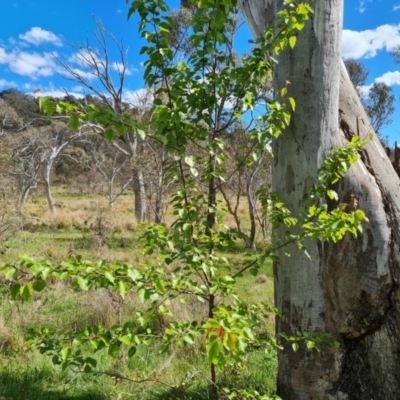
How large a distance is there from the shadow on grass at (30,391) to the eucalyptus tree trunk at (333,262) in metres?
1.56

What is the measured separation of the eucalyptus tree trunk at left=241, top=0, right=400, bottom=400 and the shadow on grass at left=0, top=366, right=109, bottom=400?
1561mm

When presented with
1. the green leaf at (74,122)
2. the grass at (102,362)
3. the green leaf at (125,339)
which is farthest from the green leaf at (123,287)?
the green leaf at (74,122)

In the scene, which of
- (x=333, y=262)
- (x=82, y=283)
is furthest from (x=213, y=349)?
(x=333, y=262)

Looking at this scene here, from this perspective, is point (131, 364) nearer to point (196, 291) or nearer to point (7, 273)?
point (196, 291)

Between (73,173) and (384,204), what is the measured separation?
38.8 m

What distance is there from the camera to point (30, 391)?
107 inches

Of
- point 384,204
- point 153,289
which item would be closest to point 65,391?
point 153,289

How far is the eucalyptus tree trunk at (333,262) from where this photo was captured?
2125 millimetres

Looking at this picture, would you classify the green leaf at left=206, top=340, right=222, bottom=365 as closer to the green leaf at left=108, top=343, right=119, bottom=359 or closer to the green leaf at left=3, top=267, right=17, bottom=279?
the green leaf at left=108, top=343, right=119, bottom=359

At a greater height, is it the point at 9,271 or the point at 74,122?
the point at 74,122

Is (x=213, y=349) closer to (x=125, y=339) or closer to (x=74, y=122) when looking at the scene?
(x=125, y=339)

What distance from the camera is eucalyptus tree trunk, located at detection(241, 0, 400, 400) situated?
2125 mm

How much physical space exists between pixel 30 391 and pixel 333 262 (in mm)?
2333

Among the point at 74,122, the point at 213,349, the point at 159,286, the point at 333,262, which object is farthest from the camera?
the point at 333,262
